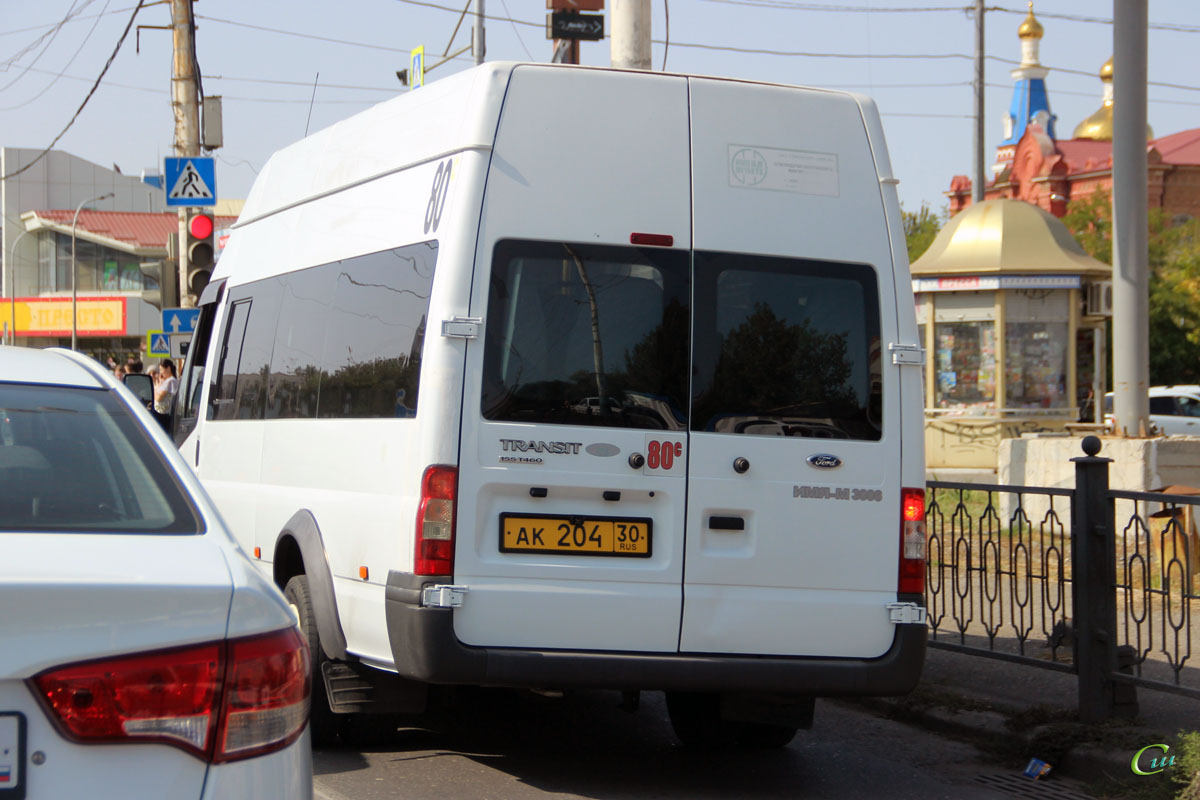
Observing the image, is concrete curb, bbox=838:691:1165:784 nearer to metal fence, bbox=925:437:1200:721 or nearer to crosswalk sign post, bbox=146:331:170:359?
metal fence, bbox=925:437:1200:721

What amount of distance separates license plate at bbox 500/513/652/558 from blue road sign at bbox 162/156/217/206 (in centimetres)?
1266

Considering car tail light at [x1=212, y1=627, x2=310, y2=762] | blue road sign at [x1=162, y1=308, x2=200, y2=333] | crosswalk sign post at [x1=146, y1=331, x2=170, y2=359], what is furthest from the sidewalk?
crosswalk sign post at [x1=146, y1=331, x2=170, y2=359]

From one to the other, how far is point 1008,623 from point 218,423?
183 inches

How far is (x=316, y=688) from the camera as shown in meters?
5.72

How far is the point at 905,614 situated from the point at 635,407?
4.27 ft

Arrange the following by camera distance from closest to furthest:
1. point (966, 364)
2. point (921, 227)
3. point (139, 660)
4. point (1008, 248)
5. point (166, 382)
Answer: point (139, 660) → point (1008, 248) → point (966, 364) → point (166, 382) → point (921, 227)

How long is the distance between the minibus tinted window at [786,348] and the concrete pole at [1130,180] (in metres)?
7.16

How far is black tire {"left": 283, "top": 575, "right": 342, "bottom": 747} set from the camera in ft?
18.8

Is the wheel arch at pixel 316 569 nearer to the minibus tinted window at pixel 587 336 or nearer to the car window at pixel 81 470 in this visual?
the minibus tinted window at pixel 587 336

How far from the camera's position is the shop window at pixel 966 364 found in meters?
18.7

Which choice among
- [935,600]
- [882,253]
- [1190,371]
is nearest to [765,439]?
[882,253]

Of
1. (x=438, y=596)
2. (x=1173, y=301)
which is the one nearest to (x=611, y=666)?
(x=438, y=596)

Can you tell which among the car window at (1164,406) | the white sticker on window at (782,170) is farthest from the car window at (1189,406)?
the white sticker on window at (782,170)

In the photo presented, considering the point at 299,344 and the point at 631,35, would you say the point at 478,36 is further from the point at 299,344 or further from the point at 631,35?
the point at 299,344
